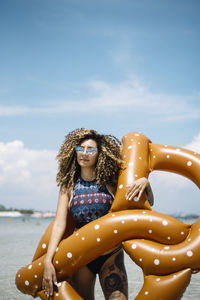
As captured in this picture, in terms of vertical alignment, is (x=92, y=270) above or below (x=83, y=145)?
below

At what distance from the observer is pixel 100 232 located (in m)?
2.92

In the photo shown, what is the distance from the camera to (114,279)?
116 inches

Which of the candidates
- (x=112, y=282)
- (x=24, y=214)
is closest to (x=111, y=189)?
(x=112, y=282)

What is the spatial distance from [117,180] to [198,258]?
1.01 m

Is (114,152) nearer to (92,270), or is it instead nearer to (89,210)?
(89,210)

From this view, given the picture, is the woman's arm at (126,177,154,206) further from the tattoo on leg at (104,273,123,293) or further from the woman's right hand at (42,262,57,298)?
the woman's right hand at (42,262,57,298)

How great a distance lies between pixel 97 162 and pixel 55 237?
2.59 feet

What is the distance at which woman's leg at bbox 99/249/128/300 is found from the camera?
293 cm

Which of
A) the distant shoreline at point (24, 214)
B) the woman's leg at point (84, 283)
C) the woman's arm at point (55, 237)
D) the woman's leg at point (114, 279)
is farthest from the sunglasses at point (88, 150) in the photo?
the distant shoreline at point (24, 214)

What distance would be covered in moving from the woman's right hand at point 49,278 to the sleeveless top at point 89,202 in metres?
0.47

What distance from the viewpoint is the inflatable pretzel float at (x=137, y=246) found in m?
2.74

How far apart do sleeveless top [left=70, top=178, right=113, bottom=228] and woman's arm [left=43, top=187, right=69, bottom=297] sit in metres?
0.08

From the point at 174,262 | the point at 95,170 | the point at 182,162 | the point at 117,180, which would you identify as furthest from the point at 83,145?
the point at 174,262

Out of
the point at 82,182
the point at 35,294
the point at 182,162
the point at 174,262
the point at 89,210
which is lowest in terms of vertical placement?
the point at 35,294
